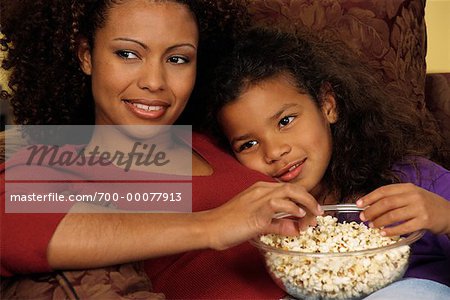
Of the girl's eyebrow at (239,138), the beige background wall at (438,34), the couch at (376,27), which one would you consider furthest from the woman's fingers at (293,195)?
the beige background wall at (438,34)

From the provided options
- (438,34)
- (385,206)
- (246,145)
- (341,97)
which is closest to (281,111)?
(246,145)

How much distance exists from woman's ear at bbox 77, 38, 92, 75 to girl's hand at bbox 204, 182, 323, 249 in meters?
0.61

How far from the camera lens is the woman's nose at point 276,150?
61.8 inches

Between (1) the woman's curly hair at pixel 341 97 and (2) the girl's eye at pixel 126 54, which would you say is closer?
(2) the girl's eye at pixel 126 54

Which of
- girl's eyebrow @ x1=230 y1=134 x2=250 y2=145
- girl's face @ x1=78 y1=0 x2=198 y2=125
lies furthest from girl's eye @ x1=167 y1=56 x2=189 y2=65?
girl's eyebrow @ x1=230 y1=134 x2=250 y2=145

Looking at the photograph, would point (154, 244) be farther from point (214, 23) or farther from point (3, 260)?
point (214, 23)

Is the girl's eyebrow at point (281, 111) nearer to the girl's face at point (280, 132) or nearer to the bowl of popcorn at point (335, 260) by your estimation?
the girl's face at point (280, 132)

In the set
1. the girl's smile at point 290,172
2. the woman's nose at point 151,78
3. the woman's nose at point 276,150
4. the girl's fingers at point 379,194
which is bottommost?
the girl's smile at point 290,172

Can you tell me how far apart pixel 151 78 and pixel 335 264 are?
0.60 meters

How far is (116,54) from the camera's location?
4.78 ft

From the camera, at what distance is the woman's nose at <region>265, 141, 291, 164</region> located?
157cm

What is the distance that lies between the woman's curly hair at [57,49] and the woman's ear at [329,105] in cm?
30

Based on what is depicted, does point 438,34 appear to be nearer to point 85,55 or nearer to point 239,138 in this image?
point 239,138

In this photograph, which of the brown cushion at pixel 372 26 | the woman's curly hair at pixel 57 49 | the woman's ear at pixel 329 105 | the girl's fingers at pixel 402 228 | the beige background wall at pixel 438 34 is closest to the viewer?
the girl's fingers at pixel 402 228
